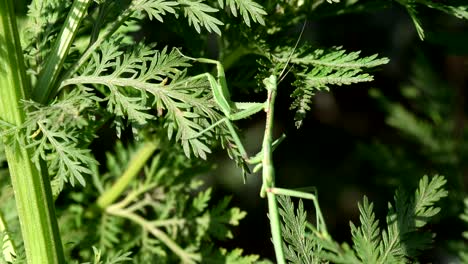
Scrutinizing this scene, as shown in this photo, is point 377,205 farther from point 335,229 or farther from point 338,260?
point 338,260

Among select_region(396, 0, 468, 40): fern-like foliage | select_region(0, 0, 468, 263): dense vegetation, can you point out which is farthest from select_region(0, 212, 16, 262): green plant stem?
select_region(396, 0, 468, 40): fern-like foliage

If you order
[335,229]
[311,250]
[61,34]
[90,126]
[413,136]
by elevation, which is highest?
[61,34]

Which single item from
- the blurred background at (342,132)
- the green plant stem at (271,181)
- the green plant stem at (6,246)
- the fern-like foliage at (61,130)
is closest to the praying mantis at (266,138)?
the green plant stem at (271,181)

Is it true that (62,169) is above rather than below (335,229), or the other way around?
above

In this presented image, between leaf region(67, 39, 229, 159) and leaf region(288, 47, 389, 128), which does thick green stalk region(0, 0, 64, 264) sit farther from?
leaf region(288, 47, 389, 128)

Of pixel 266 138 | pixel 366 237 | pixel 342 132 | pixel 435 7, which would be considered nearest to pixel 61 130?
pixel 266 138

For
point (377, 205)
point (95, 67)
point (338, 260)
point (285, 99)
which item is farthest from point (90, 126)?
point (377, 205)

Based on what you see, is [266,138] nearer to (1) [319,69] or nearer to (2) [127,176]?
(1) [319,69]
